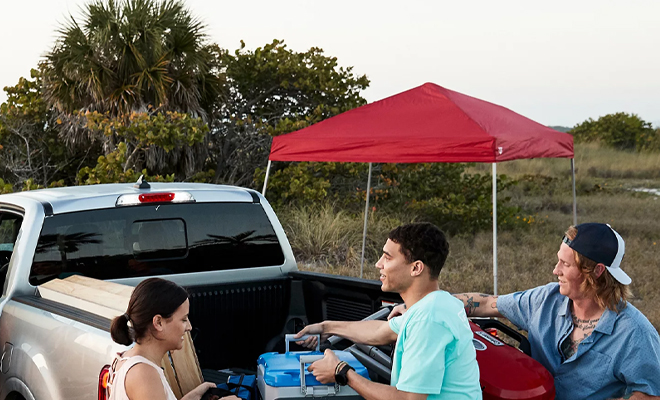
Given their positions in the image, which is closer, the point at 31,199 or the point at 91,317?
the point at 91,317

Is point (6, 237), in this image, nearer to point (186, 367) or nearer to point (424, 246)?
point (186, 367)

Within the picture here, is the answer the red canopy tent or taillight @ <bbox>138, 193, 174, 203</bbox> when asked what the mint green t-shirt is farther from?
the red canopy tent

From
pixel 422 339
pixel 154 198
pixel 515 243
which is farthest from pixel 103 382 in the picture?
pixel 515 243

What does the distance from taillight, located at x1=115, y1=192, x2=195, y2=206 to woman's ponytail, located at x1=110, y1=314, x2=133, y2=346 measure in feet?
4.26

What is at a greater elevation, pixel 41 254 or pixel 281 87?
pixel 281 87

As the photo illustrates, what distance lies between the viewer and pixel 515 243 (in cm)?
1328

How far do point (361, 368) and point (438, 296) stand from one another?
1.70 ft

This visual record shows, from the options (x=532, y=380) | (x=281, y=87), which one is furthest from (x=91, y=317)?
(x=281, y=87)

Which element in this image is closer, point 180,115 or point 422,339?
point 422,339

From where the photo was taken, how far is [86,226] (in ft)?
11.5

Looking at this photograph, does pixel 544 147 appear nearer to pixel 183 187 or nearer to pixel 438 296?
pixel 183 187

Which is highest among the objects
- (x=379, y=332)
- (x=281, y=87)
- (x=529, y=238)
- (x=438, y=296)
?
(x=281, y=87)

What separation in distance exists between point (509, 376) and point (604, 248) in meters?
0.69

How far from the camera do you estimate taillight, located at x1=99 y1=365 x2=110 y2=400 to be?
2.49 m
